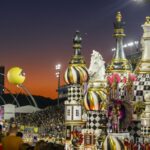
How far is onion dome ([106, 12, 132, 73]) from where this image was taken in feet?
60.5

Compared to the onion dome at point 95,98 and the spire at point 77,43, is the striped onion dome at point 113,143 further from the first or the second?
the spire at point 77,43

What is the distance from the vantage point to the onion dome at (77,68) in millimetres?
21312

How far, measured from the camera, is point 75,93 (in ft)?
71.5

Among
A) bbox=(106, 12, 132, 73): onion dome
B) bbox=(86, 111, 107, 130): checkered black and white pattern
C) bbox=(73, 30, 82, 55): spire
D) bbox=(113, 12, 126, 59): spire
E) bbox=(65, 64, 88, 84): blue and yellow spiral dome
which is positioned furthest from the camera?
bbox=(73, 30, 82, 55): spire

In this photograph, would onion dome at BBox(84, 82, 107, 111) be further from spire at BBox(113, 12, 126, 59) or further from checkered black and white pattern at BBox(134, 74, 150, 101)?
checkered black and white pattern at BBox(134, 74, 150, 101)

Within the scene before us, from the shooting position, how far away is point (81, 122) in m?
21.3

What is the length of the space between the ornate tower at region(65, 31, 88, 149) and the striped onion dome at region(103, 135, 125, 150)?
279 inches

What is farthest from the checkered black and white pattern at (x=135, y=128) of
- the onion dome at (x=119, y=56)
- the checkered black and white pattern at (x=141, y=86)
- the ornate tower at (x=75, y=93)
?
the ornate tower at (x=75, y=93)

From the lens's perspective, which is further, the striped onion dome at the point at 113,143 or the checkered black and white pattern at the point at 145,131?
the checkered black and white pattern at the point at 145,131

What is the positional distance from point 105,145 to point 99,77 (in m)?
6.35

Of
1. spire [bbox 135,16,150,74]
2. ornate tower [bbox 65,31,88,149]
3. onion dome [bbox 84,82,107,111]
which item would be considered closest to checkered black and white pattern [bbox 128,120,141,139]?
spire [bbox 135,16,150,74]

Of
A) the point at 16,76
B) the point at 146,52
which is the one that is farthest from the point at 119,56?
the point at 16,76

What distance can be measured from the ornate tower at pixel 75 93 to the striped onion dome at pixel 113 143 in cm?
709

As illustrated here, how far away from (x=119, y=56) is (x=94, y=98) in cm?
178
